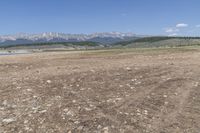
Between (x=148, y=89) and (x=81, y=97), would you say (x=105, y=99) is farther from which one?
(x=148, y=89)

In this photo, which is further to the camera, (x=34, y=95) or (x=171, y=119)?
(x=34, y=95)

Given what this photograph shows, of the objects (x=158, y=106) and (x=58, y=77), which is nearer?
(x=158, y=106)

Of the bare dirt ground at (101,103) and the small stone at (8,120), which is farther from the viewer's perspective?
the small stone at (8,120)

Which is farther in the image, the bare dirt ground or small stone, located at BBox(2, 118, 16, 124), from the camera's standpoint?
small stone, located at BBox(2, 118, 16, 124)

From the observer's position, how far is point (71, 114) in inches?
324

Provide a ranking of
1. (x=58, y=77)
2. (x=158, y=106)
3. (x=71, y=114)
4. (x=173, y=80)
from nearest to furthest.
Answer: (x=71, y=114) → (x=158, y=106) → (x=173, y=80) → (x=58, y=77)

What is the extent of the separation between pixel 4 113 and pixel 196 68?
35.7ft

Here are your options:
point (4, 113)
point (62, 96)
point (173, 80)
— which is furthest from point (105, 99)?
point (173, 80)

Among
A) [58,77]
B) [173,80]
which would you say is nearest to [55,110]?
[58,77]

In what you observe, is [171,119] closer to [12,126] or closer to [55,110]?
[55,110]

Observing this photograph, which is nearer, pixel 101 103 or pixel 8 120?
pixel 8 120

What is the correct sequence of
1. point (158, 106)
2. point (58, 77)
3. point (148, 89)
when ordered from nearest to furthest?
1. point (158, 106)
2. point (148, 89)
3. point (58, 77)

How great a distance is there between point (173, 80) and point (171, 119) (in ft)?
15.8

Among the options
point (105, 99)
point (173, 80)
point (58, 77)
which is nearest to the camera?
point (105, 99)
